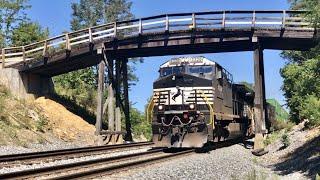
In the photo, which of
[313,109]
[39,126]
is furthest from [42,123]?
[313,109]

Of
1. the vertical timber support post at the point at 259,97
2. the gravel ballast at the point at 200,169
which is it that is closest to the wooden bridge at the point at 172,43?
the vertical timber support post at the point at 259,97

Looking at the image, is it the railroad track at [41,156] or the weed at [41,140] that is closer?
the railroad track at [41,156]

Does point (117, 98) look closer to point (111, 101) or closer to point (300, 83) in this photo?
point (111, 101)

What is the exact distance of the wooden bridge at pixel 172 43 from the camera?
2378 cm

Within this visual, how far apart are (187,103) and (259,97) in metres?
6.28

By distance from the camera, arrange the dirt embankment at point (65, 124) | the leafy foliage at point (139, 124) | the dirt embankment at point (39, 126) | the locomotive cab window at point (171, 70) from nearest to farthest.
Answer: the locomotive cab window at point (171, 70) → the dirt embankment at point (39, 126) → the dirt embankment at point (65, 124) → the leafy foliage at point (139, 124)

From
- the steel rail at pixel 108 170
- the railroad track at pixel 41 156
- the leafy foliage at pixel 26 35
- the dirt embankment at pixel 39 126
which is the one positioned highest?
the leafy foliage at pixel 26 35

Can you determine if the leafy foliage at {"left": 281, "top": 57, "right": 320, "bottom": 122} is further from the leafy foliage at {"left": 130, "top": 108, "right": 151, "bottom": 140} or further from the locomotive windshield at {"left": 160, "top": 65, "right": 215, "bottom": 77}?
the leafy foliage at {"left": 130, "top": 108, "right": 151, "bottom": 140}

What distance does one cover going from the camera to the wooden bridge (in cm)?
2378

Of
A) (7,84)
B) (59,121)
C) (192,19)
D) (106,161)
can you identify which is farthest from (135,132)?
(106,161)

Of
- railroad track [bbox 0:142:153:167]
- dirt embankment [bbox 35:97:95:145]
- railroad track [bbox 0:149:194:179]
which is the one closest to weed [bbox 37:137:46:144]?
dirt embankment [bbox 35:97:95:145]

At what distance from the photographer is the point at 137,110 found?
1646 inches

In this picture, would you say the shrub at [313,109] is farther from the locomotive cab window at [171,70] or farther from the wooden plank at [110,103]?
the wooden plank at [110,103]

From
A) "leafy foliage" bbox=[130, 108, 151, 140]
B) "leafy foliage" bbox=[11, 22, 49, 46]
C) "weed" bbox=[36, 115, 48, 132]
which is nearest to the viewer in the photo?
"weed" bbox=[36, 115, 48, 132]
